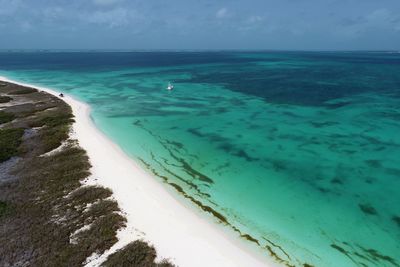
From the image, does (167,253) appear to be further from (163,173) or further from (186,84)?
(186,84)

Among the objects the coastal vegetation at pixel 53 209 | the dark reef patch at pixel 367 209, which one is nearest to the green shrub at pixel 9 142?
the coastal vegetation at pixel 53 209

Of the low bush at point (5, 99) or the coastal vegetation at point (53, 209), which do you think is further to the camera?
the low bush at point (5, 99)

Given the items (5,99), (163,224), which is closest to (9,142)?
(163,224)

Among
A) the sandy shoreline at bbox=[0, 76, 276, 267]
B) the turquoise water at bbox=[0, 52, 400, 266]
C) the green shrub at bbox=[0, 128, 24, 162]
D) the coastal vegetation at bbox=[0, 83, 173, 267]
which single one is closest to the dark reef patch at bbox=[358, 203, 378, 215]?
the turquoise water at bbox=[0, 52, 400, 266]

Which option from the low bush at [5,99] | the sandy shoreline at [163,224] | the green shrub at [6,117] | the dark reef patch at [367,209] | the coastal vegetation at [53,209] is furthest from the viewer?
the low bush at [5,99]

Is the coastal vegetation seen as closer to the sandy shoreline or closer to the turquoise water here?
the sandy shoreline

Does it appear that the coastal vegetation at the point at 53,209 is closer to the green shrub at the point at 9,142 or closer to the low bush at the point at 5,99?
the green shrub at the point at 9,142

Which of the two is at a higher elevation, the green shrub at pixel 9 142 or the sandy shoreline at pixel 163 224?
the green shrub at pixel 9 142
